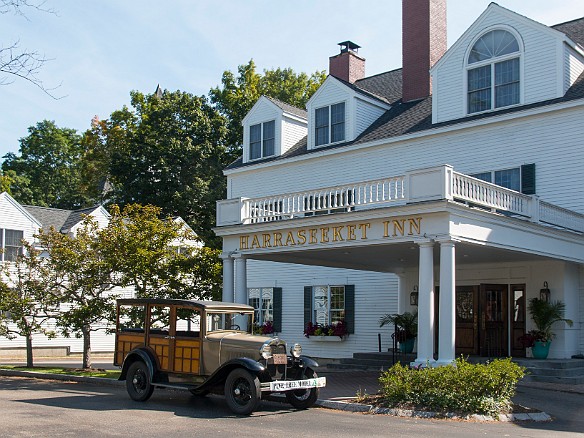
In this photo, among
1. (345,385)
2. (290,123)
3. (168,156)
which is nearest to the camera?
(345,385)

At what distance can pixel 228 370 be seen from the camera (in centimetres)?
1333

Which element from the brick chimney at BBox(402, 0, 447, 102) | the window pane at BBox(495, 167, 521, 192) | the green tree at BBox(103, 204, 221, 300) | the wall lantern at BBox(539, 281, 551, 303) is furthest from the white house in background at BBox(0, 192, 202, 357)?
the wall lantern at BBox(539, 281, 551, 303)

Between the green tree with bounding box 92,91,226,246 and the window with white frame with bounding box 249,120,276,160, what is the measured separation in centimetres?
1248

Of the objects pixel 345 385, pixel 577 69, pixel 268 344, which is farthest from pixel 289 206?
pixel 577 69

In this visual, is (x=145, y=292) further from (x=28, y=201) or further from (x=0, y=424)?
(x=28, y=201)

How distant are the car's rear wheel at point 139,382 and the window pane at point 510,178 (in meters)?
12.5

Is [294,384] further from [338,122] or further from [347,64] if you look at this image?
[347,64]

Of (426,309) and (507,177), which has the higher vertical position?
(507,177)

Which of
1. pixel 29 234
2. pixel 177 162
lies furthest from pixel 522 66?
pixel 29 234

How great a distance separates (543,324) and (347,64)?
618 inches

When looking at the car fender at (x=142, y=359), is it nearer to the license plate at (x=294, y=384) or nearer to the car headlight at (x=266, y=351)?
the car headlight at (x=266, y=351)

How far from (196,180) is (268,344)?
29.6 meters

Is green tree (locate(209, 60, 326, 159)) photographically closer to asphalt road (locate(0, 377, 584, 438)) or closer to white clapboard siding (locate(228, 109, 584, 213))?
white clapboard siding (locate(228, 109, 584, 213))

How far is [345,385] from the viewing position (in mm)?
17000
